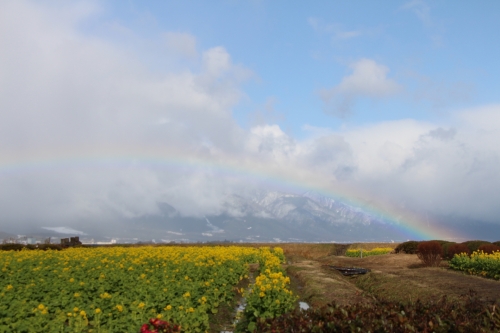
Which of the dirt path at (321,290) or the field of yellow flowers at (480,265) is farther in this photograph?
the field of yellow flowers at (480,265)

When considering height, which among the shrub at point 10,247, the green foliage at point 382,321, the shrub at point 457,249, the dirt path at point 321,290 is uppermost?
A: the shrub at point 457,249

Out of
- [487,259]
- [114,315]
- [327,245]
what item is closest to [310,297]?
[114,315]

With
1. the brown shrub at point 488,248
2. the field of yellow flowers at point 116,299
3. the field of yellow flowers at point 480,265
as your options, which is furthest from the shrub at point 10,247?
the brown shrub at point 488,248

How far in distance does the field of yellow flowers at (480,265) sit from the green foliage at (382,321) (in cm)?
1899

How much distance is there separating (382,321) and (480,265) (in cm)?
2251

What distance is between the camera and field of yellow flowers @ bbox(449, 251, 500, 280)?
23.2 metres

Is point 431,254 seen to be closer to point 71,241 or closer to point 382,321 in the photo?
point 382,321

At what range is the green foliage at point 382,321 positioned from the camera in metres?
5.55

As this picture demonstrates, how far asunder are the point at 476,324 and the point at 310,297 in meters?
12.7

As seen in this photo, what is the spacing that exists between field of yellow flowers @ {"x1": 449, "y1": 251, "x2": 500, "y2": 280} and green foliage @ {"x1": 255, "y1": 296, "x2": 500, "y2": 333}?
1899cm

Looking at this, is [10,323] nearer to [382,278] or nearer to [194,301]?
[194,301]

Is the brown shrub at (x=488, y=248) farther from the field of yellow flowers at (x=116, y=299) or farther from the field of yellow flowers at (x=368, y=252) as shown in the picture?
the field of yellow flowers at (x=368, y=252)

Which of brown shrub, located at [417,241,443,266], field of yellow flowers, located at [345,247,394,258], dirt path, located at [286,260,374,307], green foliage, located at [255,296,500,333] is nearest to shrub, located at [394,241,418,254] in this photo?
field of yellow flowers, located at [345,247,394,258]

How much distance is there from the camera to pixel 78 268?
16.5 metres
